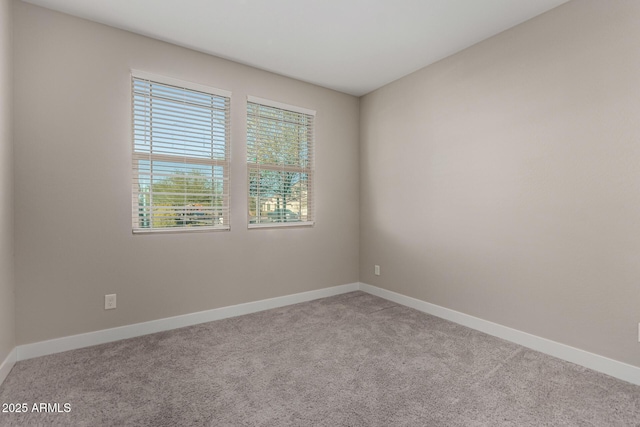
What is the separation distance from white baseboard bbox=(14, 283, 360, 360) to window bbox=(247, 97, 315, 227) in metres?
0.86

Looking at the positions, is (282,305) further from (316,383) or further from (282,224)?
(316,383)

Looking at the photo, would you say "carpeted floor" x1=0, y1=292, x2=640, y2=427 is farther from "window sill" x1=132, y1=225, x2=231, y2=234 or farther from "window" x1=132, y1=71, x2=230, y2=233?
"window" x1=132, y1=71, x2=230, y2=233

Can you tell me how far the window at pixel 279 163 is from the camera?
3.33 meters

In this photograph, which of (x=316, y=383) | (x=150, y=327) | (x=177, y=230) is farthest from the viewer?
(x=177, y=230)

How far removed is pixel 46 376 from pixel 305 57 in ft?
10.7

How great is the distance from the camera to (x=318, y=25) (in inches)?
99.6

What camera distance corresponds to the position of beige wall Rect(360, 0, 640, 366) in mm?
2035

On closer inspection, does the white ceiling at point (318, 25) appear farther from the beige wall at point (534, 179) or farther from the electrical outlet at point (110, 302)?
the electrical outlet at point (110, 302)

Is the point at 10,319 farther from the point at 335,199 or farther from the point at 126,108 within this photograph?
the point at 335,199

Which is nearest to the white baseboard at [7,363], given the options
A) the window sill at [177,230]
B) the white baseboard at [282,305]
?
the white baseboard at [282,305]

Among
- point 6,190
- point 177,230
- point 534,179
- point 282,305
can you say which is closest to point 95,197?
point 6,190

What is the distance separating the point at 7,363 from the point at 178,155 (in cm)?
189

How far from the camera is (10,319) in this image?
2.14 m

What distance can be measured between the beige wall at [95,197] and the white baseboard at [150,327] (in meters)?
0.05
